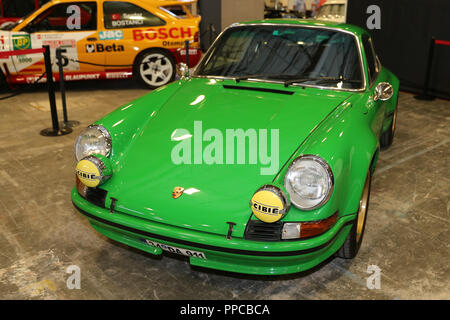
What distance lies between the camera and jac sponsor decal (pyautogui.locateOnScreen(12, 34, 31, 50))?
7027 millimetres

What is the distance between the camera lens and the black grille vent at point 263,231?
2.41 metres

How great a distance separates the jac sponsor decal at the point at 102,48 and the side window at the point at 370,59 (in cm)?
452

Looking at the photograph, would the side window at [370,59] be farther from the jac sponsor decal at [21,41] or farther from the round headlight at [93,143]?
the jac sponsor decal at [21,41]

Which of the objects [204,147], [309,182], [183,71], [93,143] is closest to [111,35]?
[183,71]

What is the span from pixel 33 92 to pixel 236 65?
5115 mm

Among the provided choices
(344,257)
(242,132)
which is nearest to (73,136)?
(242,132)

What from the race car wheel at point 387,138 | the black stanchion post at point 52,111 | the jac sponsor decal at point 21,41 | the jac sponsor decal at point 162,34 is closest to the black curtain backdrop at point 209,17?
the jac sponsor decal at point 162,34

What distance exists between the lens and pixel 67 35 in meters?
7.23

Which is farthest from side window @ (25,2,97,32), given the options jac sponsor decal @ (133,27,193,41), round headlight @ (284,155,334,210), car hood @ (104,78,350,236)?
round headlight @ (284,155,334,210)

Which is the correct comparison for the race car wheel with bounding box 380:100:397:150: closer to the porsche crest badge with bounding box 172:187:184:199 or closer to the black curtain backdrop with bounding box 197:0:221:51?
the porsche crest badge with bounding box 172:187:184:199

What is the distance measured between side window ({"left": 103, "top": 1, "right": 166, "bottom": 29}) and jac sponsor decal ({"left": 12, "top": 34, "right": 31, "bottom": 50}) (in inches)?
47.7

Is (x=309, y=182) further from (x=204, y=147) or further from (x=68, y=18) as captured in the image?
(x=68, y=18)

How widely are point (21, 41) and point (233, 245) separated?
240 inches

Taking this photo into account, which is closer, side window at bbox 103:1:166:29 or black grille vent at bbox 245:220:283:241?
black grille vent at bbox 245:220:283:241
